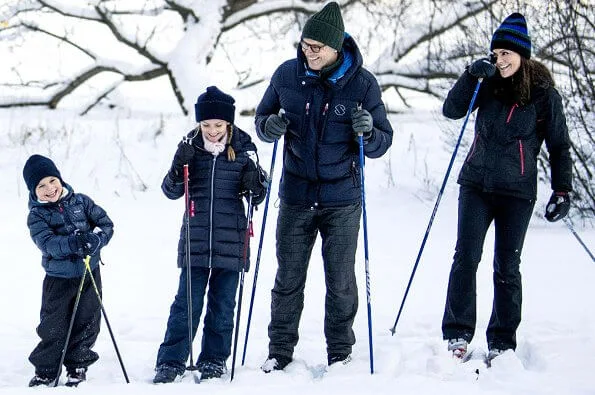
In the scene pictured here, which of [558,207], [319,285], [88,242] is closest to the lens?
[88,242]

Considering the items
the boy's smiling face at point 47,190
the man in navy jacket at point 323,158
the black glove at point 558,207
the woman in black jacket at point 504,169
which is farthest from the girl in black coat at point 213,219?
the black glove at point 558,207

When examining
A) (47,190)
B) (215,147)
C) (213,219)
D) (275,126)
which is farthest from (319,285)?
(47,190)

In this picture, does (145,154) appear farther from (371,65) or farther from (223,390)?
(223,390)

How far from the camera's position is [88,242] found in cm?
455

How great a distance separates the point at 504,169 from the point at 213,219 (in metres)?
1.50

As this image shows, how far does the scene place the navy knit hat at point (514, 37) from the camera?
4.71 m

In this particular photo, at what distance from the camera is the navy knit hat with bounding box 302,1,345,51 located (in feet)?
14.6

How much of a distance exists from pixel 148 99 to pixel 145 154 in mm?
3210

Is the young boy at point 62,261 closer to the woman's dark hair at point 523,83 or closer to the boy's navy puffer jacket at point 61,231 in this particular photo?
the boy's navy puffer jacket at point 61,231

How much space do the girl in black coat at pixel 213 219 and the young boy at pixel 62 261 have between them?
1.36 feet

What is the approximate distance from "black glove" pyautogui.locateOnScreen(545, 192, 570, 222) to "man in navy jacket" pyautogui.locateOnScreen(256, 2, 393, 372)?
0.92m

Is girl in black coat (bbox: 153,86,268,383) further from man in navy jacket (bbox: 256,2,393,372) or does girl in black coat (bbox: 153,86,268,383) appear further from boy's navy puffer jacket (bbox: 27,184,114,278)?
boy's navy puffer jacket (bbox: 27,184,114,278)

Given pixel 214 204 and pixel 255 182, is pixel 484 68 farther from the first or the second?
pixel 214 204

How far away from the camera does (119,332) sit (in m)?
5.95
